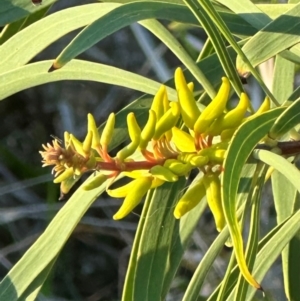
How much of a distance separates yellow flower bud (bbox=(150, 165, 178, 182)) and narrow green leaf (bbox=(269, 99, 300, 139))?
0.47 feet

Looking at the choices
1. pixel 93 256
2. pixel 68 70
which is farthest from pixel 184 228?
pixel 93 256

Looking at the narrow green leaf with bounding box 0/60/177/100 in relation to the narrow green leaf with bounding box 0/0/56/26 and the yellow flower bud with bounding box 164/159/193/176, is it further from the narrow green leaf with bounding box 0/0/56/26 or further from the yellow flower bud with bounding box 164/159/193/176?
the yellow flower bud with bounding box 164/159/193/176

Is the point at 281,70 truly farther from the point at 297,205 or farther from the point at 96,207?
the point at 96,207

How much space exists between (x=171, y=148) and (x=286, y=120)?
0.46 ft

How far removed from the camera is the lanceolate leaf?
1.94 feet

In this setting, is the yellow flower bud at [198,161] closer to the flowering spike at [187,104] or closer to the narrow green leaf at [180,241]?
A: the flowering spike at [187,104]

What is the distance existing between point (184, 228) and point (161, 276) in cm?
12

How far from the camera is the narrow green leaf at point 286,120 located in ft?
2.29

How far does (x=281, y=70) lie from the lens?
40.2 inches

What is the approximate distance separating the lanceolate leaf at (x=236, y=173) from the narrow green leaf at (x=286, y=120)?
59 mm

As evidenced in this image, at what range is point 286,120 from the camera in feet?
2.32

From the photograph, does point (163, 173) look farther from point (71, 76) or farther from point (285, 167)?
point (71, 76)

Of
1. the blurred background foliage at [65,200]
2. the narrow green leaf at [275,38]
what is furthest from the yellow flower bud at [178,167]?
the blurred background foliage at [65,200]

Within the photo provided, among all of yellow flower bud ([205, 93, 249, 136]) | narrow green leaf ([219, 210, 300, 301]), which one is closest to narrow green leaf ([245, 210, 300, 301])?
narrow green leaf ([219, 210, 300, 301])
